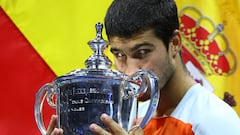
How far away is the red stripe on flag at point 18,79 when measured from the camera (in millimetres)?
1762

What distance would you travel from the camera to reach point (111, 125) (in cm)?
78

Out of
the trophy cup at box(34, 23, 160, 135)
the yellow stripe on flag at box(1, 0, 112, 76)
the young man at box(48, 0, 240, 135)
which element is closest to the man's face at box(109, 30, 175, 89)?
the young man at box(48, 0, 240, 135)

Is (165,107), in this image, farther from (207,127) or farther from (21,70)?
(21,70)

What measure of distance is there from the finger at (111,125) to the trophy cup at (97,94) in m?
0.02

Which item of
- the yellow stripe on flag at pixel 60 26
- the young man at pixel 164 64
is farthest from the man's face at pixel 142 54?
the yellow stripe on flag at pixel 60 26

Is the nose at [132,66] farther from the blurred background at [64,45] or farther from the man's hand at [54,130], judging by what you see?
the blurred background at [64,45]

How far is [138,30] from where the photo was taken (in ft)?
3.52

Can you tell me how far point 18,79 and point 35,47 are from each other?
12 cm

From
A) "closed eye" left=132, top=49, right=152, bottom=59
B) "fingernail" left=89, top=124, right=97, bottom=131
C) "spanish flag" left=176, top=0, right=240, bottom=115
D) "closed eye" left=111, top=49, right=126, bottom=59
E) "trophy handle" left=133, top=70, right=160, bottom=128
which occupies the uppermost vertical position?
"spanish flag" left=176, top=0, right=240, bottom=115

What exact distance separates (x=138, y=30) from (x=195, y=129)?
22 cm

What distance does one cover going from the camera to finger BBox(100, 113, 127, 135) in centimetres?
78

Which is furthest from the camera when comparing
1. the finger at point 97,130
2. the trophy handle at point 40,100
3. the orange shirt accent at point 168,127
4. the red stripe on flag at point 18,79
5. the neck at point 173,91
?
the red stripe on flag at point 18,79

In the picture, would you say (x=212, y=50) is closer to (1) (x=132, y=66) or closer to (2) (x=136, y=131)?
(1) (x=132, y=66)

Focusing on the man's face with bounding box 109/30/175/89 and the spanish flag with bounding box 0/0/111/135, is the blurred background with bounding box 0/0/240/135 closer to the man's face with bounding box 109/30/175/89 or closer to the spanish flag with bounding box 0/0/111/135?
the spanish flag with bounding box 0/0/111/135
